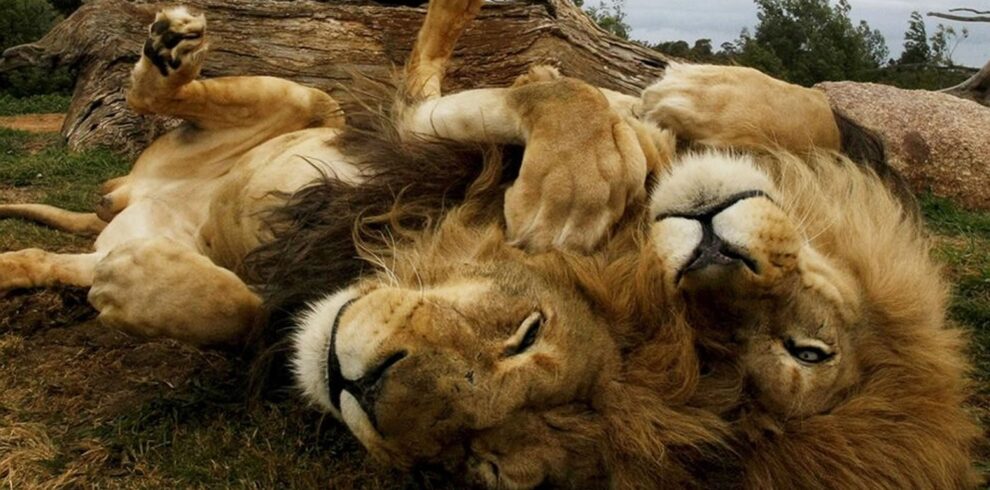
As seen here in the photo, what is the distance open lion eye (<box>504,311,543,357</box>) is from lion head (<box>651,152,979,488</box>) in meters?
0.28

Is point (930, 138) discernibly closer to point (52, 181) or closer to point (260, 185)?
point (260, 185)

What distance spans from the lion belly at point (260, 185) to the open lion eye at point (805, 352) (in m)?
1.17

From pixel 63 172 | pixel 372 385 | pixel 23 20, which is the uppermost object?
pixel 372 385

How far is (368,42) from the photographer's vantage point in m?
4.94

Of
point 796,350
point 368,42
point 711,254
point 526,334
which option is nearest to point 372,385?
point 526,334

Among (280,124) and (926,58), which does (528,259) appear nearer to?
(280,124)

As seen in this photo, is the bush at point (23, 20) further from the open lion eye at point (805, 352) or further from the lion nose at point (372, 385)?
the open lion eye at point (805, 352)

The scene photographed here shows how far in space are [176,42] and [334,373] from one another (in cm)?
155

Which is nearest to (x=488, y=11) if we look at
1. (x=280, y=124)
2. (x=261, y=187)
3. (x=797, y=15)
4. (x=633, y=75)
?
(x=633, y=75)

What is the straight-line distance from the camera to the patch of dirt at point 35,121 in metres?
9.49

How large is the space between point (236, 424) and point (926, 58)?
2003 cm

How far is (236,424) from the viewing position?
2.27 meters

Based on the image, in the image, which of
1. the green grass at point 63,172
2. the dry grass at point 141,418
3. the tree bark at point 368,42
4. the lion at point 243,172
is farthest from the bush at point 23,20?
the dry grass at point 141,418

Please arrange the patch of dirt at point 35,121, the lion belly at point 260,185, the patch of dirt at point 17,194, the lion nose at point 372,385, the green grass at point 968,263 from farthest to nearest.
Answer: the patch of dirt at point 35,121 < the patch of dirt at point 17,194 < the green grass at point 968,263 < the lion belly at point 260,185 < the lion nose at point 372,385
